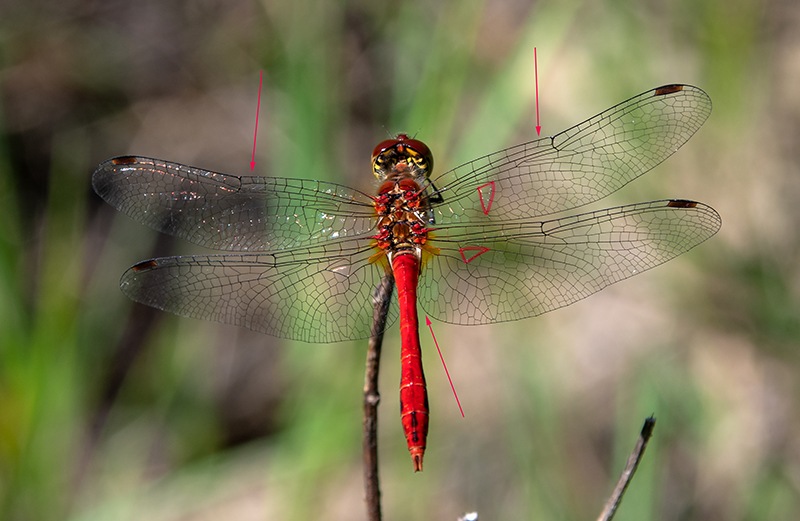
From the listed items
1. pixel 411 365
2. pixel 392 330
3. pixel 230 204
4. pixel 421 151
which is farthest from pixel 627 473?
pixel 392 330

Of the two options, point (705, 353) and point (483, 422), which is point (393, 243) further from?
point (705, 353)

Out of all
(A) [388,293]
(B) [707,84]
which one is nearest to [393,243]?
(A) [388,293]

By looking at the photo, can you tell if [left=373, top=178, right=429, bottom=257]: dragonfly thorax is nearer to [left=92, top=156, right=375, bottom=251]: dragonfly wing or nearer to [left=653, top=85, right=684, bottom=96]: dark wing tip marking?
[left=92, top=156, right=375, bottom=251]: dragonfly wing

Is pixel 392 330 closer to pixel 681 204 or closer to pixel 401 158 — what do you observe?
pixel 401 158

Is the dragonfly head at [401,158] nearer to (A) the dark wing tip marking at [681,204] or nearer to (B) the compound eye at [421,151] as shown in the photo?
(B) the compound eye at [421,151]

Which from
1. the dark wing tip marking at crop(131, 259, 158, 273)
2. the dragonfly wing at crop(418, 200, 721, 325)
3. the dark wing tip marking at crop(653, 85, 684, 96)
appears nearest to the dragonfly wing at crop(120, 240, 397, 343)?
the dark wing tip marking at crop(131, 259, 158, 273)

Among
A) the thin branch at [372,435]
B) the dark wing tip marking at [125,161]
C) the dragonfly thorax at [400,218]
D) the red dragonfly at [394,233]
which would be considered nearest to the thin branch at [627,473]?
the thin branch at [372,435]
